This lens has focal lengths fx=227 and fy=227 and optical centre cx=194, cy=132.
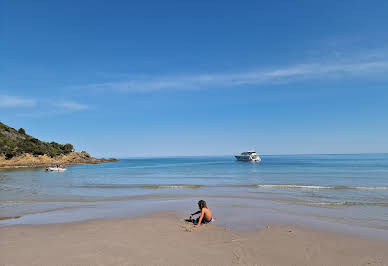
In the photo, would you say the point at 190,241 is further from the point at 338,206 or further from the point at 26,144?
the point at 26,144

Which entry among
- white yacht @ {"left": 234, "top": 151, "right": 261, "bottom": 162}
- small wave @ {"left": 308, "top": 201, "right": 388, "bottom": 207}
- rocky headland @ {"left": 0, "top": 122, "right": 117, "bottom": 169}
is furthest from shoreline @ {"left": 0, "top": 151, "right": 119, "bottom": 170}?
small wave @ {"left": 308, "top": 201, "right": 388, "bottom": 207}

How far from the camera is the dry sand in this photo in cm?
619

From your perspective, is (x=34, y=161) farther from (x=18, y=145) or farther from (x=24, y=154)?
(x=18, y=145)

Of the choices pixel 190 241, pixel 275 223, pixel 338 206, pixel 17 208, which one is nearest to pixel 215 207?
pixel 275 223

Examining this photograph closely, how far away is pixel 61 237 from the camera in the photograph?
8.13 metres

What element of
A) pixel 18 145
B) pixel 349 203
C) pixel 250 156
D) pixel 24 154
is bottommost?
pixel 349 203

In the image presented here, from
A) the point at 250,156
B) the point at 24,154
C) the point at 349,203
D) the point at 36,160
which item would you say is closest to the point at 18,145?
the point at 24,154

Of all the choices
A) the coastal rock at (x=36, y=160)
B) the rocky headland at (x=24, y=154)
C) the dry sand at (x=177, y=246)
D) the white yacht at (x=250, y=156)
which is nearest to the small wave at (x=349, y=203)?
the dry sand at (x=177, y=246)

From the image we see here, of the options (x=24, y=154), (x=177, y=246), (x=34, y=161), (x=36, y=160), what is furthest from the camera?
(x=36, y=160)

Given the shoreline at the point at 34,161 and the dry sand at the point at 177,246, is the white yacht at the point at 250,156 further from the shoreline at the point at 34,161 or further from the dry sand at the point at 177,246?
the dry sand at the point at 177,246

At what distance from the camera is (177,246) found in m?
7.16

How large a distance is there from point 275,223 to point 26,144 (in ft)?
336

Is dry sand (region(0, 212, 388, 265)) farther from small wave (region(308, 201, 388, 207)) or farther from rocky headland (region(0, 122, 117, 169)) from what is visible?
rocky headland (region(0, 122, 117, 169))

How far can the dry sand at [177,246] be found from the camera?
6.19 meters
